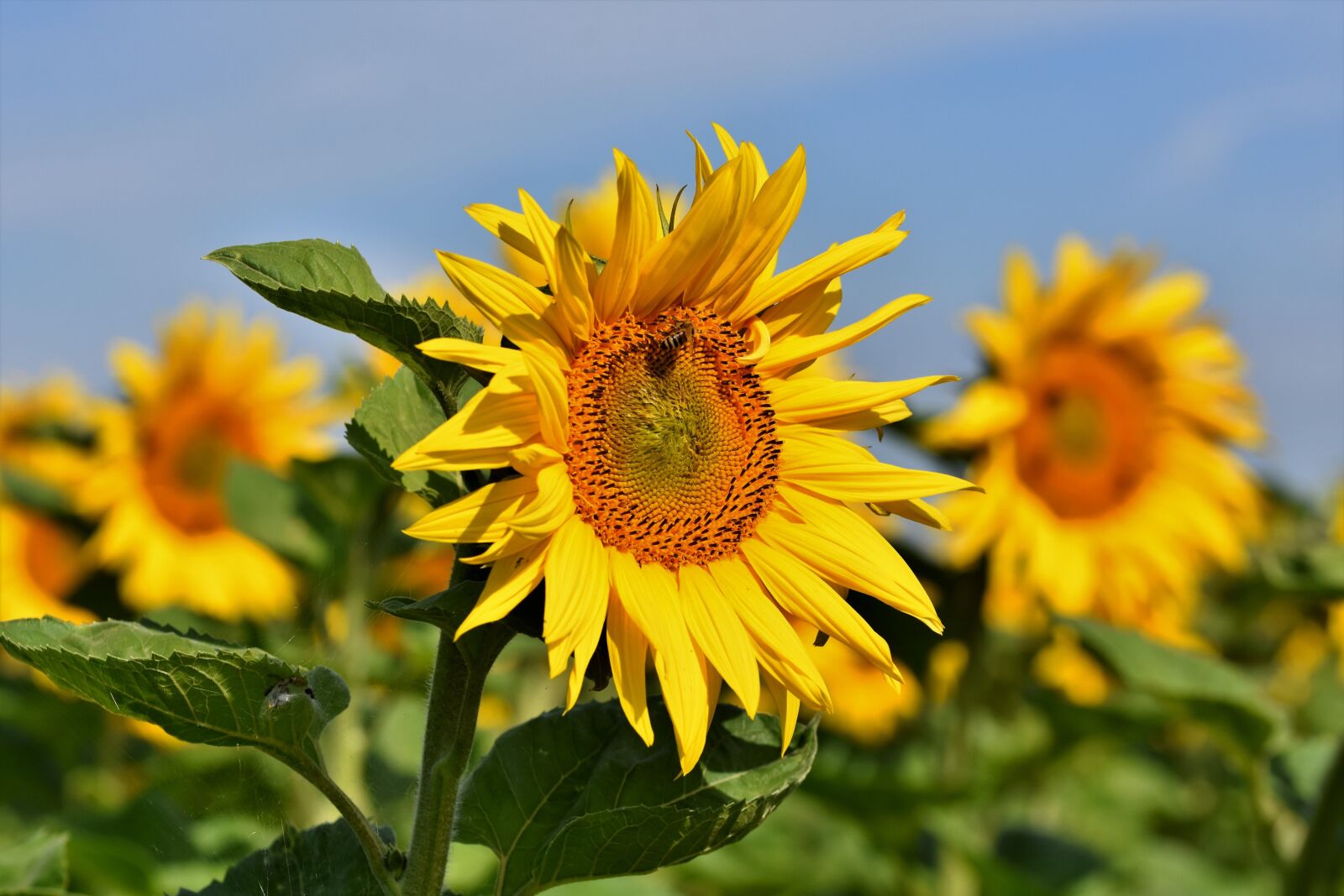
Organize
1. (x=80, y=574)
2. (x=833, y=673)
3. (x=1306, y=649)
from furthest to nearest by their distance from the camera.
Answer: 1. (x=1306, y=649)
2. (x=833, y=673)
3. (x=80, y=574)

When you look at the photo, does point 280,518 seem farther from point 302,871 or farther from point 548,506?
point 548,506

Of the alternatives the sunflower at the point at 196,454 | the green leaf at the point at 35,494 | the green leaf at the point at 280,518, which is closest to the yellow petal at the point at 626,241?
the green leaf at the point at 280,518

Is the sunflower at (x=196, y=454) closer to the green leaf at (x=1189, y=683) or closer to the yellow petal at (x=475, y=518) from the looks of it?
the green leaf at (x=1189, y=683)

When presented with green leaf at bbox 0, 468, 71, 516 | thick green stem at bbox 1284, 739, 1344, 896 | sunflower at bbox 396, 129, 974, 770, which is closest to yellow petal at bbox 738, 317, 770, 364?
sunflower at bbox 396, 129, 974, 770

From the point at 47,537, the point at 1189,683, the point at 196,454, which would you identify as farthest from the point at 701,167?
the point at 47,537

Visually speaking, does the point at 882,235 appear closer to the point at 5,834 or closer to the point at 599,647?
the point at 599,647

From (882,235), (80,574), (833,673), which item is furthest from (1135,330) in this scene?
(80,574)

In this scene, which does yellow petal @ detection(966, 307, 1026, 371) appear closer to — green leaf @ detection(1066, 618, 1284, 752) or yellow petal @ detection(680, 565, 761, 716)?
green leaf @ detection(1066, 618, 1284, 752)
